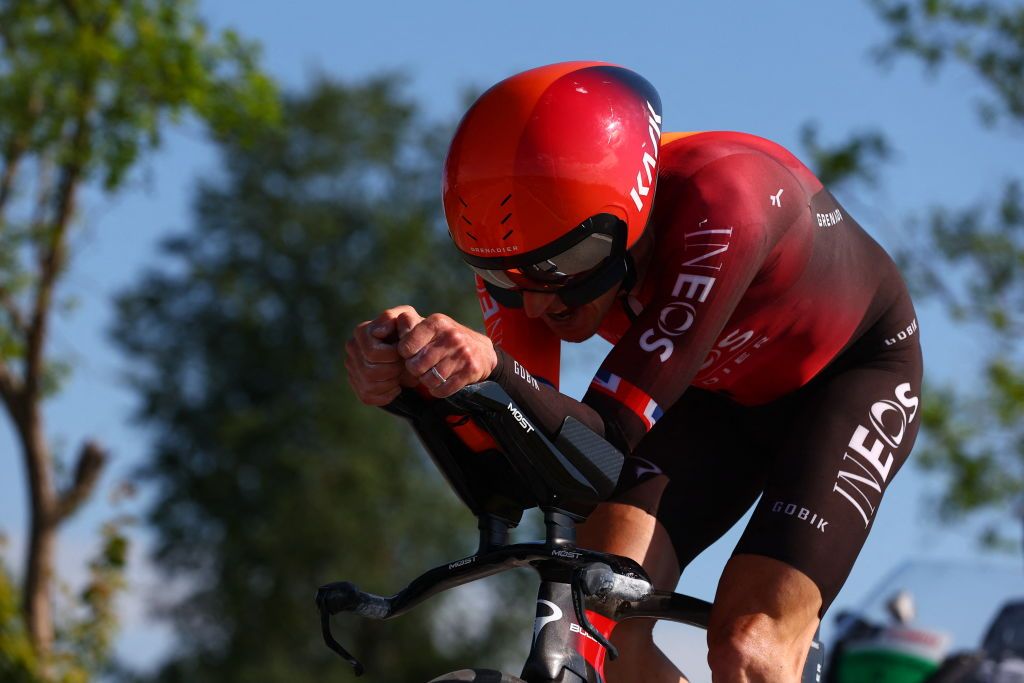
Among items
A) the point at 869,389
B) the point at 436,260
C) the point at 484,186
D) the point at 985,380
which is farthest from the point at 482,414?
the point at 436,260

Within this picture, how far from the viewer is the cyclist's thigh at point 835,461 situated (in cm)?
369

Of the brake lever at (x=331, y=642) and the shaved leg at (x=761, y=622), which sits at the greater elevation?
the brake lever at (x=331, y=642)

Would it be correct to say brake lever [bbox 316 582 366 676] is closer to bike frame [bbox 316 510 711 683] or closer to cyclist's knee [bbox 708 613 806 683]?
bike frame [bbox 316 510 711 683]

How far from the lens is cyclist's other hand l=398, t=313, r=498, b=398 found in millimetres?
2910

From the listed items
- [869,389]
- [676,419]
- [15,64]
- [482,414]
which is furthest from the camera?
[15,64]

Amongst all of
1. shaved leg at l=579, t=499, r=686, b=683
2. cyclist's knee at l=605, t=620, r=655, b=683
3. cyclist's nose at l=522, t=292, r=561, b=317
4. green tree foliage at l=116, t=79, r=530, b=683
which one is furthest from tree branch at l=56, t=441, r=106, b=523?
cyclist's nose at l=522, t=292, r=561, b=317

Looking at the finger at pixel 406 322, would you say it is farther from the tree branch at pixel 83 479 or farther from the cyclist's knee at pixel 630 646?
the tree branch at pixel 83 479

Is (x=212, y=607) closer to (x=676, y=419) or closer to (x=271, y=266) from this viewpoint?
(x=271, y=266)

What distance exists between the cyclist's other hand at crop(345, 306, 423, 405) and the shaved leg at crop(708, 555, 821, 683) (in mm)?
1042

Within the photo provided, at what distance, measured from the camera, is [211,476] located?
33.0m

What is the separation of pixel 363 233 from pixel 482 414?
1292 inches

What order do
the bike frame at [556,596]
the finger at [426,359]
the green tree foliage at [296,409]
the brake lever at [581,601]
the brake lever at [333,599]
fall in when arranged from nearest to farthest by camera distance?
the finger at [426,359] → the brake lever at [581,601] → the bike frame at [556,596] → the brake lever at [333,599] → the green tree foliage at [296,409]

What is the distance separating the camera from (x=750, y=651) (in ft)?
11.4

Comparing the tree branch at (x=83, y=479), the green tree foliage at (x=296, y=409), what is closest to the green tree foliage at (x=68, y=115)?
the tree branch at (x=83, y=479)
